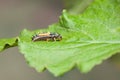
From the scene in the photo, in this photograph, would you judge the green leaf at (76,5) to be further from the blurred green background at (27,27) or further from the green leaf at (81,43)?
the blurred green background at (27,27)

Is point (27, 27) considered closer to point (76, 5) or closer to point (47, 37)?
point (76, 5)

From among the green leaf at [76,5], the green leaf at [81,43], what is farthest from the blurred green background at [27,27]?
the green leaf at [81,43]

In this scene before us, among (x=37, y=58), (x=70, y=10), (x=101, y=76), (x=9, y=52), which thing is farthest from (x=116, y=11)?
(x=9, y=52)

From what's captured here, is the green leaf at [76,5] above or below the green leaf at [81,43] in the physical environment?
above

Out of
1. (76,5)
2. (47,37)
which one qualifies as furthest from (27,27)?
(47,37)

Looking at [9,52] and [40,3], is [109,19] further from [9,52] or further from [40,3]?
[40,3]

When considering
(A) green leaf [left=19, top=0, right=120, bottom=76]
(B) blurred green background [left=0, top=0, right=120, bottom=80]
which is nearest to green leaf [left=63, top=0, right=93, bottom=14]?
(A) green leaf [left=19, top=0, right=120, bottom=76]

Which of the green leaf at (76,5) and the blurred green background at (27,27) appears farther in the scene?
the blurred green background at (27,27)
